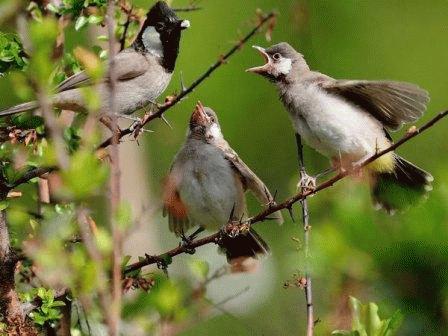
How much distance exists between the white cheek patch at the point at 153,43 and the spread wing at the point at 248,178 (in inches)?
28.2

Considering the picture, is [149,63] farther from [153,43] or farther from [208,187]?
[208,187]

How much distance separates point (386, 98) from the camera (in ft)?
11.1

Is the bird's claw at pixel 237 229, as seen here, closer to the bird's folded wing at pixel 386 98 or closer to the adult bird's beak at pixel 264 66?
the bird's folded wing at pixel 386 98

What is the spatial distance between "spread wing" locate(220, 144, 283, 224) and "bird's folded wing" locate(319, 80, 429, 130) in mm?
434

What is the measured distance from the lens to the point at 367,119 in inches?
143

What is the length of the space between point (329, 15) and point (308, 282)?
6.97m

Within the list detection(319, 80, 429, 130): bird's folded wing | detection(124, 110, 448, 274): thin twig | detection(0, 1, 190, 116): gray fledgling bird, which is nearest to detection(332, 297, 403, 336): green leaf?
detection(124, 110, 448, 274): thin twig

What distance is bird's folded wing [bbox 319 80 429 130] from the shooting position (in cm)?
319

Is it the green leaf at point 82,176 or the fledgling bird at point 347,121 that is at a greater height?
the fledgling bird at point 347,121

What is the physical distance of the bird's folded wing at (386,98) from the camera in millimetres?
3192

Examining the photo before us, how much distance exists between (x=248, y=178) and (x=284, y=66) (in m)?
0.50

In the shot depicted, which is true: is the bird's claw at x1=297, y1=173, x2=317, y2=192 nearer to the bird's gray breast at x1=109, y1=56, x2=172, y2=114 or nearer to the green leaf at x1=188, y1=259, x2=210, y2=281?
the green leaf at x1=188, y1=259, x2=210, y2=281

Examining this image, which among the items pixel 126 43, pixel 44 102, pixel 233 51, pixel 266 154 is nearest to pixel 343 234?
pixel 44 102

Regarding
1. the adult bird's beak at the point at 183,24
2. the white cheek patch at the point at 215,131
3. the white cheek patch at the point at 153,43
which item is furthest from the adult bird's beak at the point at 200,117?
the white cheek patch at the point at 153,43
